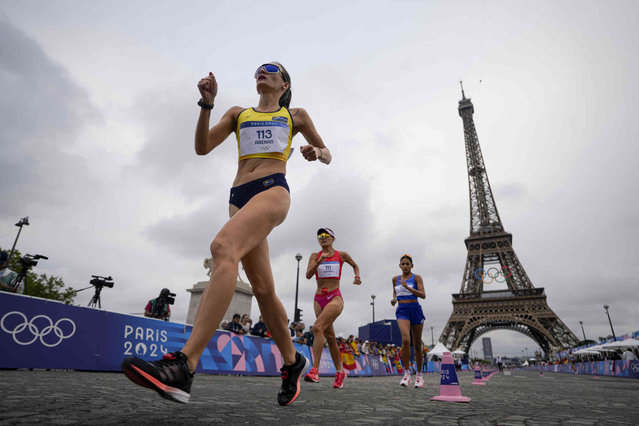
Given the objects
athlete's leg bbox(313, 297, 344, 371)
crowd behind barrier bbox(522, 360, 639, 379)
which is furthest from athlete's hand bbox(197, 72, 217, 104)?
crowd behind barrier bbox(522, 360, 639, 379)

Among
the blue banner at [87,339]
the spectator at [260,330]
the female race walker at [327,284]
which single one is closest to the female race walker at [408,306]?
the female race walker at [327,284]

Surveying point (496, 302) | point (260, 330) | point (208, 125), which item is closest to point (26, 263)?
point (260, 330)

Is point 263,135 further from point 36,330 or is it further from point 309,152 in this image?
point 36,330

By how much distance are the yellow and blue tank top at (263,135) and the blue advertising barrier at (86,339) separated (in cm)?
→ 590

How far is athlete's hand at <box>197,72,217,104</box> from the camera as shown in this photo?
2.60 m

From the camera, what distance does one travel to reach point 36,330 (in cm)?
636

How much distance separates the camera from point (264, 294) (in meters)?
2.82

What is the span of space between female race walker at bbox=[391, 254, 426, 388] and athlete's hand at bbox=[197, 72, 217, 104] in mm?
5282

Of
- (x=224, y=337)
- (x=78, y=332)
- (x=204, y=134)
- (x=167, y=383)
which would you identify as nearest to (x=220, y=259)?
(x=167, y=383)

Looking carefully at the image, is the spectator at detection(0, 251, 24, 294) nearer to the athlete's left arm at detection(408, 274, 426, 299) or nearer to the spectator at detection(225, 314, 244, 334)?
the spectator at detection(225, 314, 244, 334)

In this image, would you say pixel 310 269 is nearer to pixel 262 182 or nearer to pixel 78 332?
pixel 262 182

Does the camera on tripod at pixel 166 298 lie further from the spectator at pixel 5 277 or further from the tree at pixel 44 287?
the tree at pixel 44 287

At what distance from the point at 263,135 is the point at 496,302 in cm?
5490

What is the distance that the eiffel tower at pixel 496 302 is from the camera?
47031mm
